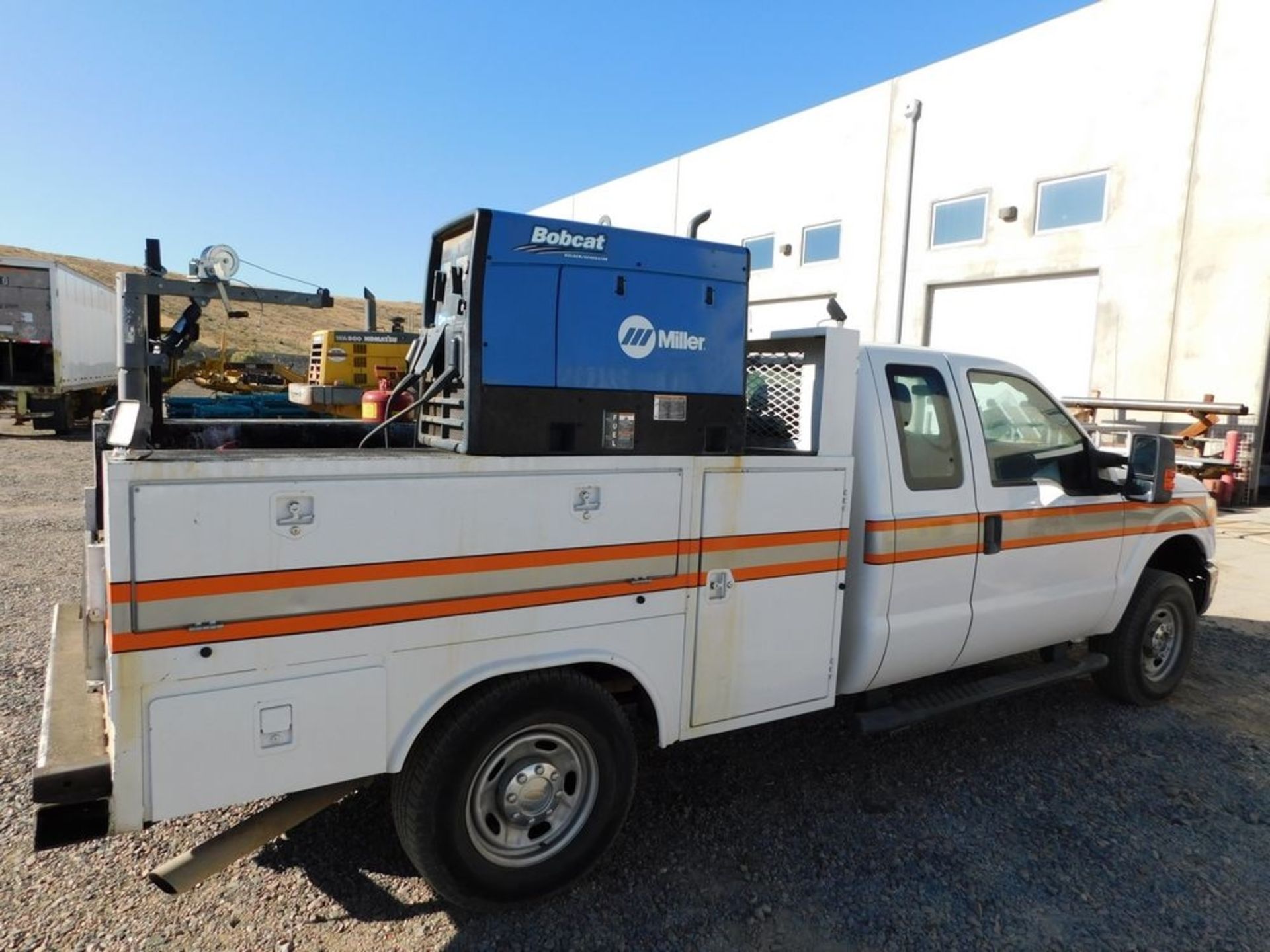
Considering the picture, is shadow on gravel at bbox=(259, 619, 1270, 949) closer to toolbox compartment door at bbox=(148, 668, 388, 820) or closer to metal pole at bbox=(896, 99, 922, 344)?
toolbox compartment door at bbox=(148, 668, 388, 820)

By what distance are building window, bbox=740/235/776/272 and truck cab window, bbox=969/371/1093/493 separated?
16308 mm

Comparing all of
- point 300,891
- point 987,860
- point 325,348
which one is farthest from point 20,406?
point 987,860

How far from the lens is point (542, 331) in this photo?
2912 millimetres

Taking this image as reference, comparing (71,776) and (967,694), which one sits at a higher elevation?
(71,776)

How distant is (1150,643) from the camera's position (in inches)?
204

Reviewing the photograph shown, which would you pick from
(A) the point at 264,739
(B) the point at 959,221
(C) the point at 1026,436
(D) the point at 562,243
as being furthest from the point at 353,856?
(B) the point at 959,221

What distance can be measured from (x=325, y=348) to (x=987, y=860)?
1457cm

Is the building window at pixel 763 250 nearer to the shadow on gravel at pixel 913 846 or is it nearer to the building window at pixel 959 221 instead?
the building window at pixel 959 221

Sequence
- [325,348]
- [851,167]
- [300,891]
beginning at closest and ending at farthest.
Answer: [300,891] < [325,348] < [851,167]

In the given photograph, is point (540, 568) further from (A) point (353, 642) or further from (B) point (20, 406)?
(B) point (20, 406)

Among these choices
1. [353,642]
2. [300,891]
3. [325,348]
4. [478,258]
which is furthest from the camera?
[325,348]

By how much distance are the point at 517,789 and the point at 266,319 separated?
75.6 metres

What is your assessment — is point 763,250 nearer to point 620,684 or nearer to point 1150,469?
point 1150,469

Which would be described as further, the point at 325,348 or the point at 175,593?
the point at 325,348
